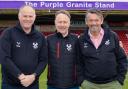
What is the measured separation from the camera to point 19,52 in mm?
5316

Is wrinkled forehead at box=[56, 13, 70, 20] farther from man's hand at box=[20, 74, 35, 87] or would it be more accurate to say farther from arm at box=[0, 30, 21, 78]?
man's hand at box=[20, 74, 35, 87]

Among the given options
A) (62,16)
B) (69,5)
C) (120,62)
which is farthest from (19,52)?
(69,5)

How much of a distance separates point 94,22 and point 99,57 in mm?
462

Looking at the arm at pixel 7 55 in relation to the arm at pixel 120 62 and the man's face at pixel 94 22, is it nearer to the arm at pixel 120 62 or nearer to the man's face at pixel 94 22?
the man's face at pixel 94 22

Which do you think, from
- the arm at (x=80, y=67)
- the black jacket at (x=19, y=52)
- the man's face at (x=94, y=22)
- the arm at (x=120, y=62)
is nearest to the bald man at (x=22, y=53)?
A: the black jacket at (x=19, y=52)

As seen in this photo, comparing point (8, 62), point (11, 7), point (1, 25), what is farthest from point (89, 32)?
point (1, 25)

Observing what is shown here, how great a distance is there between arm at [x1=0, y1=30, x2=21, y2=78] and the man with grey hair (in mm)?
920

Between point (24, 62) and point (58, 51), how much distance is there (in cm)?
55

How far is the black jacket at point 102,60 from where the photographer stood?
17.7 feet

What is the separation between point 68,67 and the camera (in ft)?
18.4

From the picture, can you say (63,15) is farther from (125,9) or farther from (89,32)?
(125,9)

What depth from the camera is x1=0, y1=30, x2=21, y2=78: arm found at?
5199 millimetres

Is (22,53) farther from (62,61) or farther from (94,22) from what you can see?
(94,22)

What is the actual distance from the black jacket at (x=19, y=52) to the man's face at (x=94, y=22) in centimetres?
71
